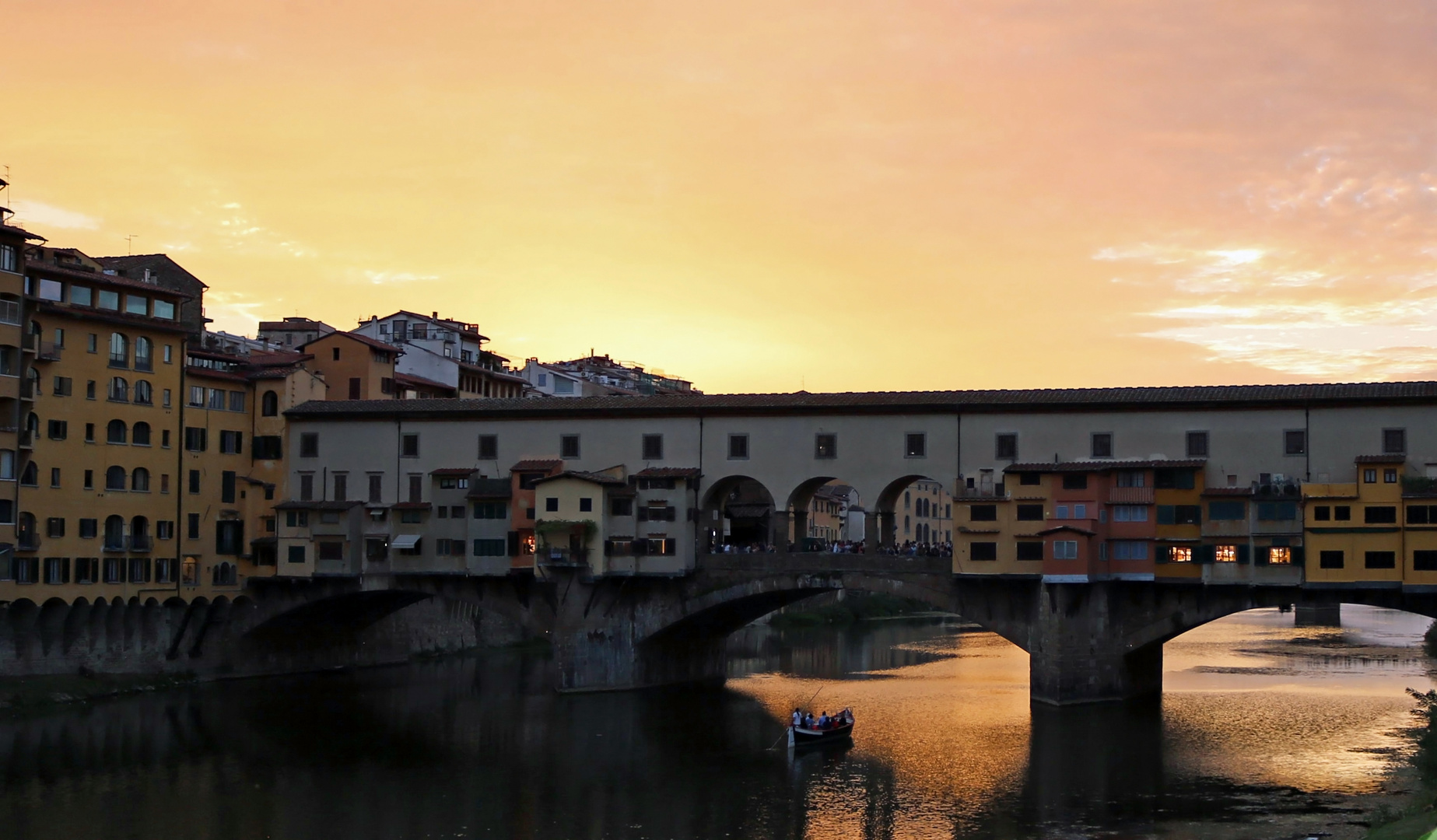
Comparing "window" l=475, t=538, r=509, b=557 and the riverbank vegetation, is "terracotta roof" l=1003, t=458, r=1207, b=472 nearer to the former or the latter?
"window" l=475, t=538, r=509, b=557

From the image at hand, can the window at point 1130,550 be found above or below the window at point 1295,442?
below

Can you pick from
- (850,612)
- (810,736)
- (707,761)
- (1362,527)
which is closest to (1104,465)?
(1362,527)

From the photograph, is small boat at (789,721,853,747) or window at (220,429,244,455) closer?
small boat at (789,721,853,747)

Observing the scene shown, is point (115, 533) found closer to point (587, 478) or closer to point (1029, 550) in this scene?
point (587, 478)

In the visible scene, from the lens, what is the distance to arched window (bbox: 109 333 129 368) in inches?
2803

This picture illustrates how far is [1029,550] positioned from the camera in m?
65.9

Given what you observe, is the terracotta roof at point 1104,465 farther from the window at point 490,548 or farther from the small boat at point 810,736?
the window at point 490,548

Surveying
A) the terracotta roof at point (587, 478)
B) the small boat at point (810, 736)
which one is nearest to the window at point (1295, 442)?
the small boat at point (810, 736)

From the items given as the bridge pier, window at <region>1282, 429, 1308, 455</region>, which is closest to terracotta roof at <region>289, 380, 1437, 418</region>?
window at <region>1282, 429, 1308, 455</region>

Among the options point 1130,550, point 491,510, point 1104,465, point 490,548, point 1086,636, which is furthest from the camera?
point 491,510

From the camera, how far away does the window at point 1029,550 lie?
65.7 m

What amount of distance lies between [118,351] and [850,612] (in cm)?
6622

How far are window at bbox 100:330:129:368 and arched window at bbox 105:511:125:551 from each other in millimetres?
4797

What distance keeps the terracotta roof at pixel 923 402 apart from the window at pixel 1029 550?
584 centimetres
